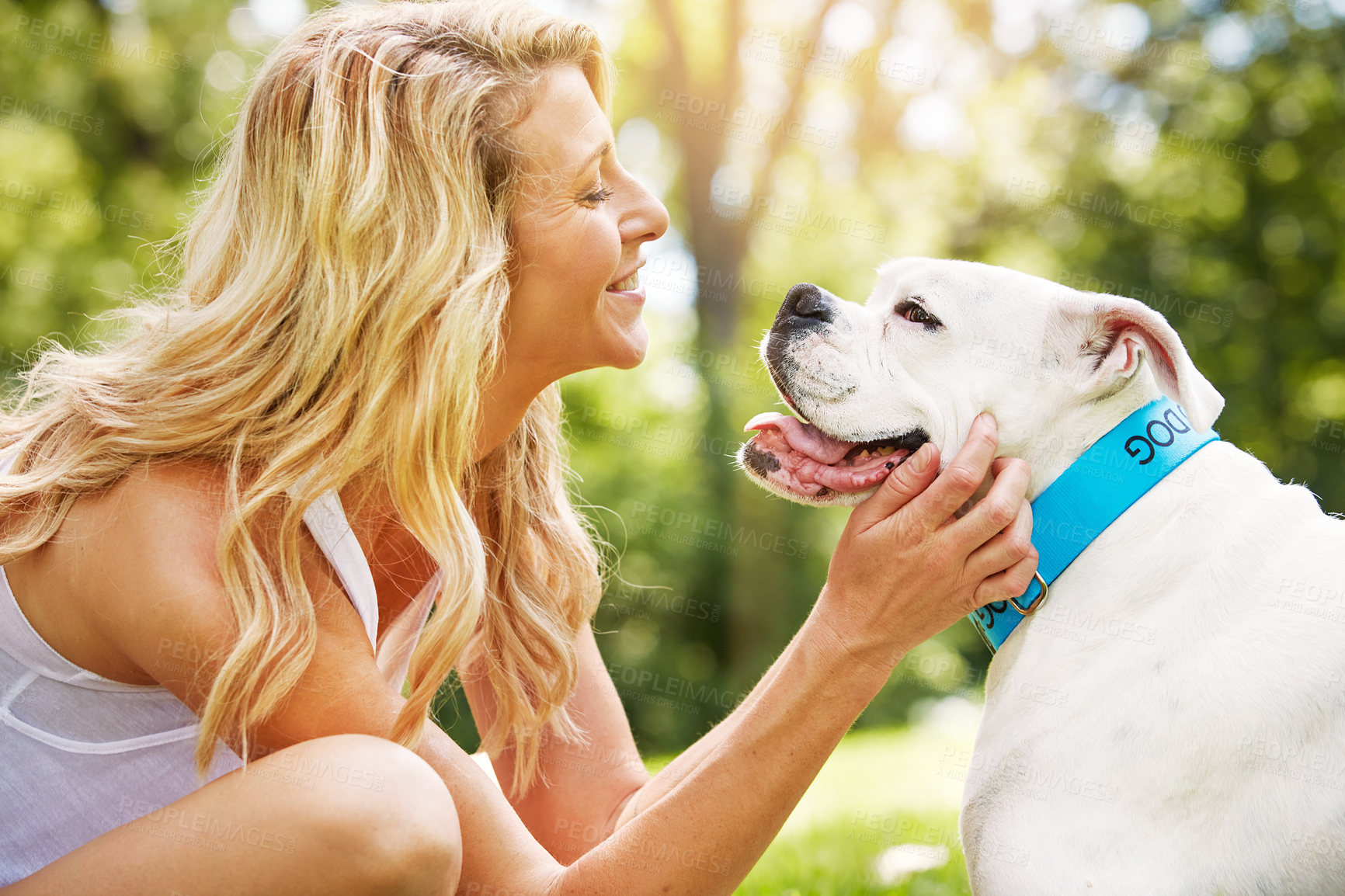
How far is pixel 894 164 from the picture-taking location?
577 inches

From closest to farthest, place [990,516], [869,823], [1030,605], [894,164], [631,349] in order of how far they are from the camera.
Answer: [990,516]
[1030,605]
[631,349]
[869,823]
[894,164]

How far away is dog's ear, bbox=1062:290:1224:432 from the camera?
7.04 ft

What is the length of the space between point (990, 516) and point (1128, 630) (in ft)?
1.23

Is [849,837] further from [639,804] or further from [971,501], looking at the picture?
[971,501]

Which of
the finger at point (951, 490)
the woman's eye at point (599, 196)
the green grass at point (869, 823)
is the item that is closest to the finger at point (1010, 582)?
the finger at point (951, 490)

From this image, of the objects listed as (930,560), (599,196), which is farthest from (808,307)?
(930,560)

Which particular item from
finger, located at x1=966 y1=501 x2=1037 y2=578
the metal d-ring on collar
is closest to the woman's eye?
finger, located at x1=966 y1=501 x2=1037 y2=578

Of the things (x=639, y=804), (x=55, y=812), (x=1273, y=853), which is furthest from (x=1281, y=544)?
(x=55, y=812)

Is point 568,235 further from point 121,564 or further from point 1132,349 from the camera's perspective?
point 1132,349

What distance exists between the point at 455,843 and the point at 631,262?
1.55 m

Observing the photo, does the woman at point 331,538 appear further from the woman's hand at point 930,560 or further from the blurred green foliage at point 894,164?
the blurred green foliage at point 894,164

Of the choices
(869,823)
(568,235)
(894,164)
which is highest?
(568,235)

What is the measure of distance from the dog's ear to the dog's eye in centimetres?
→ 32

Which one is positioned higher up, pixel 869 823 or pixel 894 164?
pixel 894 164
